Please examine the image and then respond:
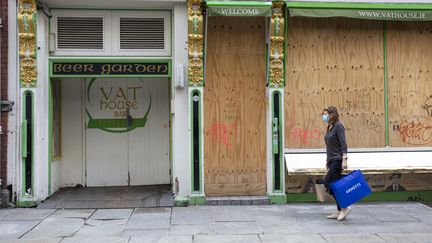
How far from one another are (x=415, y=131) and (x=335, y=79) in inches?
79.2

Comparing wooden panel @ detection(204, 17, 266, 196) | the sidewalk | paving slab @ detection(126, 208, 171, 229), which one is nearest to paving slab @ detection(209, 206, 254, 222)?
the sidewalk

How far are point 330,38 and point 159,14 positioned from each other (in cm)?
352

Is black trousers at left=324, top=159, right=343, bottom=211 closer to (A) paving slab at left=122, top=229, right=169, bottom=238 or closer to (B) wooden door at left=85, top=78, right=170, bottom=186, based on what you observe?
(A) paving slab at left=122, top=229, right=169, bottom=238

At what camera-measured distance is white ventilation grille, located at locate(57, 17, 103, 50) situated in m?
9.67

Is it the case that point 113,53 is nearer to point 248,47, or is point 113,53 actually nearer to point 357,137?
point 248,47

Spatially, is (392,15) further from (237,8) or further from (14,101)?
(14,101)

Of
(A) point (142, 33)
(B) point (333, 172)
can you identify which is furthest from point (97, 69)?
(B) point (333, 172)

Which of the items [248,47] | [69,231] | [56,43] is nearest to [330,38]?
[248,47]

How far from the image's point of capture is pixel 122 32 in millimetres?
9766

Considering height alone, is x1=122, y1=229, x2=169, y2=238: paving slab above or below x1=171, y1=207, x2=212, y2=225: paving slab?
below

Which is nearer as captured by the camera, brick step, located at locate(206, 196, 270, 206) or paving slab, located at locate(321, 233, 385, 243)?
paving slab, located at locate(321, 233, 385, 243)

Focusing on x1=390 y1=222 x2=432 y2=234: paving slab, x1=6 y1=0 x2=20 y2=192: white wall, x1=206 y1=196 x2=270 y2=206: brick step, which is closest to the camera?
x1=390 y1=222 x2=432 y2=234: paving slab

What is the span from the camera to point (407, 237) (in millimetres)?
7078

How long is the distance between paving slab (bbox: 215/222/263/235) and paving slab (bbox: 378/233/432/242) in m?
1.84
